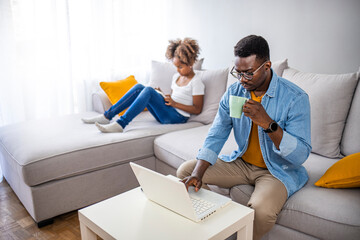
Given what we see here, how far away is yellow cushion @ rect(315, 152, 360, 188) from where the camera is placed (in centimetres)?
128

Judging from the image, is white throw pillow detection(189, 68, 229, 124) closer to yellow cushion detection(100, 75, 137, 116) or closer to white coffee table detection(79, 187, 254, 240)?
yellow cushion detection(100, 75, 137, 116)

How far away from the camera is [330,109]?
5.56ft

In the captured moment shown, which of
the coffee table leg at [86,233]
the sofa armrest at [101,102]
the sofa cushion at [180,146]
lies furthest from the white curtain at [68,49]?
the coffee table leg at [86,233]

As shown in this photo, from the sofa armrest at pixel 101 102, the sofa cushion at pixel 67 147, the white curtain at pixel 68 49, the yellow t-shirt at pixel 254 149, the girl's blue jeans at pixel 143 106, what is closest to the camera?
the yellow t-shirt at pixel 254 149

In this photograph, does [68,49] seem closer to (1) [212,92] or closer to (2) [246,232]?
(1) [212,92]

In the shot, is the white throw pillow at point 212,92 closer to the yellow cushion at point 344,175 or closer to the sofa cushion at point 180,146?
the sofa cushion at point 180,146

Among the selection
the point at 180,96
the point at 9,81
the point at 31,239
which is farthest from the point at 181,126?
the point at 9,81

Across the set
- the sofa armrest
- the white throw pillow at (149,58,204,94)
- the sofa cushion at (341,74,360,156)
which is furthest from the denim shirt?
the sofa armrest

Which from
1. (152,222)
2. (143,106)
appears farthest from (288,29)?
(152,222)

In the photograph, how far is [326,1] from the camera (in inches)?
84.2

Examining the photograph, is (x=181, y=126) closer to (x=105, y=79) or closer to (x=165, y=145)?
(x=165, y=145)

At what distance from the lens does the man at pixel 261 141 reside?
3.99 ft

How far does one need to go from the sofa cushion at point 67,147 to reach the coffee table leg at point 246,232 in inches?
43.7

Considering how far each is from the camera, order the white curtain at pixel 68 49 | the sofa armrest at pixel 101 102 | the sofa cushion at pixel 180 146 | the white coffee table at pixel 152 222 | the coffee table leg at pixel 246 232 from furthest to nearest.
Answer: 1. the sofa armrest at pixel 101 102
2. the white curtain at pixel 68 49
3. the sofa cushion at pixel 180 146
4. the coffee table leg at pixel 246 232
5. the white coffee table at pixel 152 222
